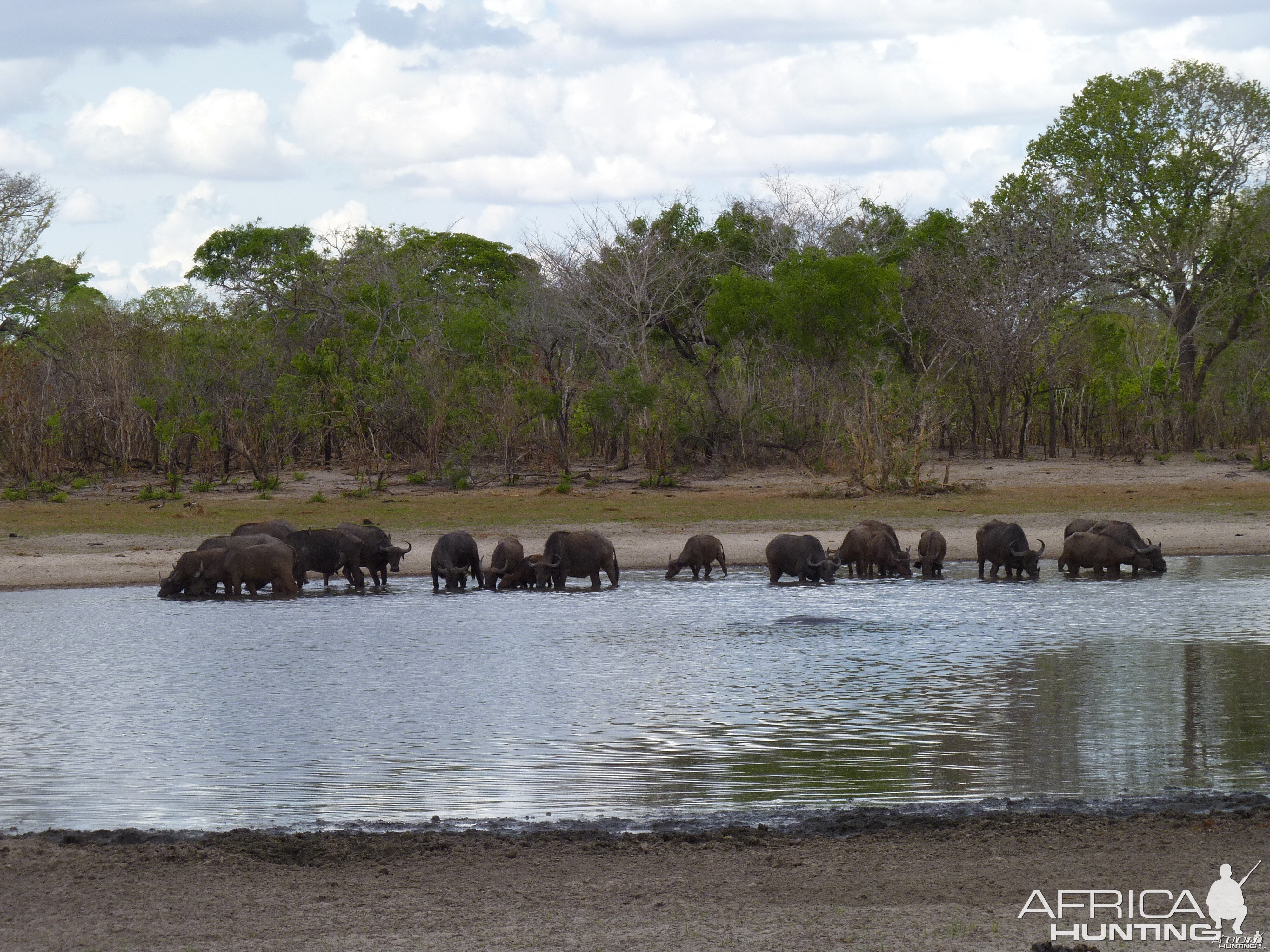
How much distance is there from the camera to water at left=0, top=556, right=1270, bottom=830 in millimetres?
7676

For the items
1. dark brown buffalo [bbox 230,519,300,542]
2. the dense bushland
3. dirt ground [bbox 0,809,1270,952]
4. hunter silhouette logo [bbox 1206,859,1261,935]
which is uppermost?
the dense bushland

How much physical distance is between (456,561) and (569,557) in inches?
60.2

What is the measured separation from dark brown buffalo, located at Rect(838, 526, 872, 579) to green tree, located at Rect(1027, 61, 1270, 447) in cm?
2246

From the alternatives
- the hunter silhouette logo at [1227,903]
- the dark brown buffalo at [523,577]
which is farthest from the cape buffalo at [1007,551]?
the hunter silhouette logo at [1227,903]

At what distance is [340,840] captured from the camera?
6562 mm

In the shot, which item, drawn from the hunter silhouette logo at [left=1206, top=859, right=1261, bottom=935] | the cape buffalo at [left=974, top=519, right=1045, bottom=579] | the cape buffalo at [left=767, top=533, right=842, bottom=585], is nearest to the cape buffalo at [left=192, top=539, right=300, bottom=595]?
the cape buffalo at [left=767, top=533, right=842, bottom=585]

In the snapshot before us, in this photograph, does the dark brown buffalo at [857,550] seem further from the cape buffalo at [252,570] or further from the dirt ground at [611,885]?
the dirt ground at [611,885]

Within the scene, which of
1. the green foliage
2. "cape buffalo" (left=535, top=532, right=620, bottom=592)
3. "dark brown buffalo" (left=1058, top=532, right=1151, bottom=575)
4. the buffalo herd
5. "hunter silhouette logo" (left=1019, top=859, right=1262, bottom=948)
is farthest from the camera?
the green foliage

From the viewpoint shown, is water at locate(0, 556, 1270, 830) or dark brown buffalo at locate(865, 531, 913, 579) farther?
dark brown buffalo at locate(865, 531, 913, 579)

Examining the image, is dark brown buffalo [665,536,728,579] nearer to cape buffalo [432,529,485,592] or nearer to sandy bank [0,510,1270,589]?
sandy bank [0,510,1270,589]

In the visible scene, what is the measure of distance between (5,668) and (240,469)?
19831mm

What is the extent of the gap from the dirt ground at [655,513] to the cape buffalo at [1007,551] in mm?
2192

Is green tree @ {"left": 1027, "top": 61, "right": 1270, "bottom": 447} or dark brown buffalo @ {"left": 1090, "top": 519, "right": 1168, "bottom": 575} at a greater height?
green tree @ {"left": 1027, "top": 61, "right": 1270, "bottom": 447}

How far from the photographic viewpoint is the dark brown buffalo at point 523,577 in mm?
18109
